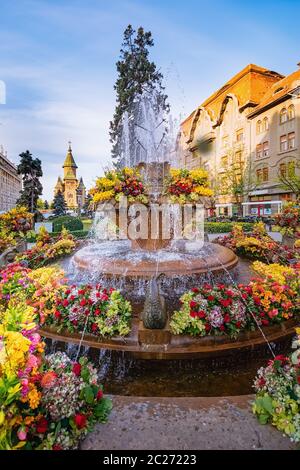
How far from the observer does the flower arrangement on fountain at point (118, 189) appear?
5.83 m

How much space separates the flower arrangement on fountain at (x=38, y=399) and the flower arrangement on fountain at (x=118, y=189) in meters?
4.04

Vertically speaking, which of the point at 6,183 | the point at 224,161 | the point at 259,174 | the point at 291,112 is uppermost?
the point at 6,183

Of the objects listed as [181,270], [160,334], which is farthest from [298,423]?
[181,270]

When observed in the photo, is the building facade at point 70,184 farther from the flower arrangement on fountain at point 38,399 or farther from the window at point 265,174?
the flower arrangement on fountain at point 38,399

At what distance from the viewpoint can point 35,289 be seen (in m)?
4.46

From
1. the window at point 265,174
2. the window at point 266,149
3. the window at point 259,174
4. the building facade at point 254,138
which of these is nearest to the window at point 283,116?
the building facade at point 254,138

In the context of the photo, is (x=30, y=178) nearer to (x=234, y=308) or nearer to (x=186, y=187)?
(x=186, y=187)

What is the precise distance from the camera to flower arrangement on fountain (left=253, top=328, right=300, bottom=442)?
5.99ft

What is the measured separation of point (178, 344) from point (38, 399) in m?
2.02

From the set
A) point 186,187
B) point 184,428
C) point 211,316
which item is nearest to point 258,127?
point 186,187

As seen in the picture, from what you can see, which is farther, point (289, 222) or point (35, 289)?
point (289, 222)

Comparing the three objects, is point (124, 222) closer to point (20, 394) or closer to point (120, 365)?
point (120, 365)

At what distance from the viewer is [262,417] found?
76.4 inches

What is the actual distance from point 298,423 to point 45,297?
356 centimetres
